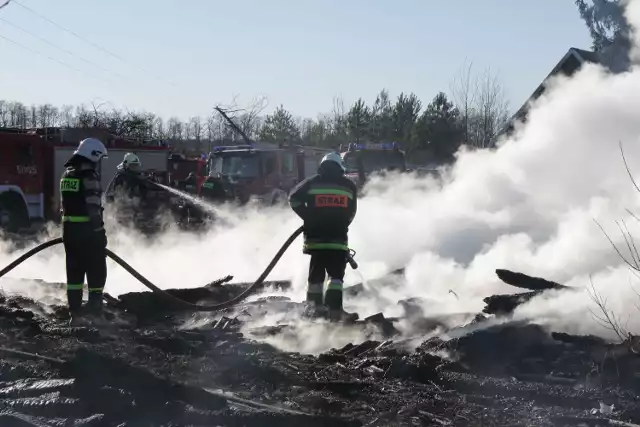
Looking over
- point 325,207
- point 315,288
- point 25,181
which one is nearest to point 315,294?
point 315,288

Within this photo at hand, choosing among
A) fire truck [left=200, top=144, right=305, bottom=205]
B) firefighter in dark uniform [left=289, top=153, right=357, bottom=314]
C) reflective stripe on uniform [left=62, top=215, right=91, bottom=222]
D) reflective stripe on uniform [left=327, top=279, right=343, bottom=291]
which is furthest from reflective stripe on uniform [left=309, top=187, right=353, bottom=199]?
fire truck [left=200, top=144, right=305, bottom=205]

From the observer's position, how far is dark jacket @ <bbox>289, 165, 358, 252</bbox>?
7.25 metres

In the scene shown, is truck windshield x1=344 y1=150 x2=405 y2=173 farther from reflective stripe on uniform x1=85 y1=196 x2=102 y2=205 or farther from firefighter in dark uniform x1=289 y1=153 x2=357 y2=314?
reflective stripe on uniform x1=85 y1=196 x2=102 y2=205

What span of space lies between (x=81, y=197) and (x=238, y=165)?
9.73 metres

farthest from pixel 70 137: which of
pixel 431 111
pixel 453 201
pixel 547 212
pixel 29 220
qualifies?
pixel 431 111

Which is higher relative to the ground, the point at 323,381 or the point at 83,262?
the point at 83,262

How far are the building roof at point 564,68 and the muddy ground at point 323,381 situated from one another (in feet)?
20.3

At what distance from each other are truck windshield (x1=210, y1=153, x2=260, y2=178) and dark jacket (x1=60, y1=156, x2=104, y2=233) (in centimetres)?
941

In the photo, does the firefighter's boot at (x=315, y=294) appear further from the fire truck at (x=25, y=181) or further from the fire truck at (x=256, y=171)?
the fire truck at (x=25, y=181)

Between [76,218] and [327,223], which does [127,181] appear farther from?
[327,223]

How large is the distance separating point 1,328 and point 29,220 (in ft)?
34.5

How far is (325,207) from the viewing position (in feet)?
23.7

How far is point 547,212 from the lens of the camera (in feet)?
32.9

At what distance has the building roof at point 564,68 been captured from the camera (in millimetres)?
11352
